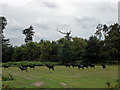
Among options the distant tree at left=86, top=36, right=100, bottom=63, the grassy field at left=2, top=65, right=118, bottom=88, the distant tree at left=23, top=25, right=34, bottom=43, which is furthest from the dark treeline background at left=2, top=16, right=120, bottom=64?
the grassy field at left=2, top=65, right=118, bottom=88

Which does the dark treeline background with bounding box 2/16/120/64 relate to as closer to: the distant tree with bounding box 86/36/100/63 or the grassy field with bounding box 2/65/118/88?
the distant tree with bounding box 86/36/100/63

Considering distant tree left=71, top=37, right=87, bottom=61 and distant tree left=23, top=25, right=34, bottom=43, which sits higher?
distant tree left=23, top=25, right=34, bottom=43

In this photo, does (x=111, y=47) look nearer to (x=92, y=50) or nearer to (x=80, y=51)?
(x=92, y=50)

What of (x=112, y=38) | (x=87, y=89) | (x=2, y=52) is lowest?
(x=87, y=89)

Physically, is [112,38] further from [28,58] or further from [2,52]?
[2,52]

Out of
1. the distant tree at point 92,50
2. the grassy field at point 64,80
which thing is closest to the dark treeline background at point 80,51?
the distant tree at point 92,50

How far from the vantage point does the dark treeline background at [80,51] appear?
43438mm

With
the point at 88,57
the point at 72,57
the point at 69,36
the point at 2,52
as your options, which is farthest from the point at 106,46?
the point at 2,52

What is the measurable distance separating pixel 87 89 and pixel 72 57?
3527 centimetres

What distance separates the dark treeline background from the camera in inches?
1710

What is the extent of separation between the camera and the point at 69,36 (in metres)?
61.2

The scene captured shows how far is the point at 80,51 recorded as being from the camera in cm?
4791

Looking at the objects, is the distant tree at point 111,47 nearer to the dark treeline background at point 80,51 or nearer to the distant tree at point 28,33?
the dark treeline background at point 80,51

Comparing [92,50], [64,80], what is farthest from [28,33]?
[64,80]
